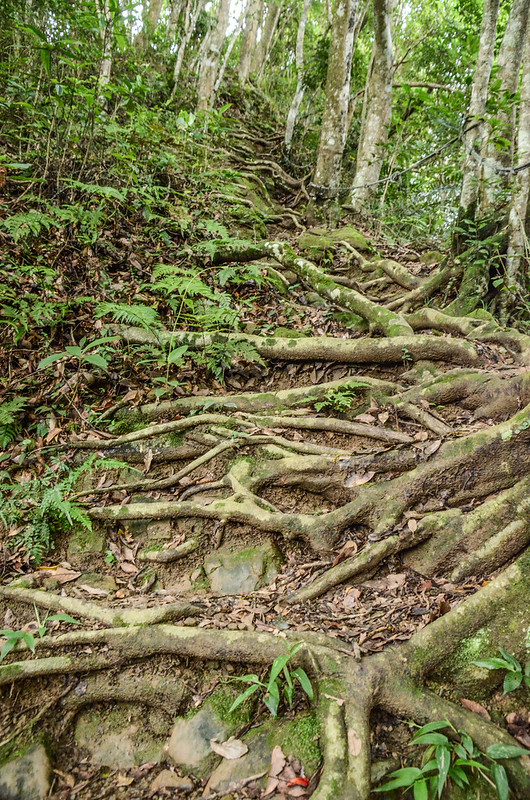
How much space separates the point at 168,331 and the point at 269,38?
58.2 feet

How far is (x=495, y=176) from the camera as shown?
5.25 metres

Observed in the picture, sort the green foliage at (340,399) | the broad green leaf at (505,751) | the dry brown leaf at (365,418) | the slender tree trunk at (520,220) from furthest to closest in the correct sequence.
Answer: the slender tree trunk at (520,220) < the green foliage at (340,399) < the dry brown leaf at (365,418) < the broad green leaf at (505,751)

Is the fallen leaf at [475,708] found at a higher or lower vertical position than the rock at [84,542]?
higher

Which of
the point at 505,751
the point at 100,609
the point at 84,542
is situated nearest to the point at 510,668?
the point at 505,751

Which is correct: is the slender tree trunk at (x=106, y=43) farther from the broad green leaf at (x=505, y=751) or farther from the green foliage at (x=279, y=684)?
the broad green leaf at (x=505, y=751)

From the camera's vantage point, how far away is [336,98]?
297 inches

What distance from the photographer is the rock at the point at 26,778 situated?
2.05m

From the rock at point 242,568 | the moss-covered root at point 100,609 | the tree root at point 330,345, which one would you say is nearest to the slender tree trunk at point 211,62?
the tree root at point 330,345

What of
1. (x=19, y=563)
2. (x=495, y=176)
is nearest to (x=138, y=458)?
(x=19, y=563)

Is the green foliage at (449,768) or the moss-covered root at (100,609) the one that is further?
the moss-covered root at (100,609)

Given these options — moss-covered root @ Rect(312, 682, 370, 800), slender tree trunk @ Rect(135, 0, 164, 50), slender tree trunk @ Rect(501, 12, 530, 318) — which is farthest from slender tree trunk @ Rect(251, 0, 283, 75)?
moss-covered root @ Rect(312, 682, 370, 800)

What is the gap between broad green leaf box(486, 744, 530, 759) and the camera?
1.88 m

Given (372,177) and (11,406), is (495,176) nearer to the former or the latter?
(372,177)

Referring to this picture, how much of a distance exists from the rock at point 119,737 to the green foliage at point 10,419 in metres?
2.15
